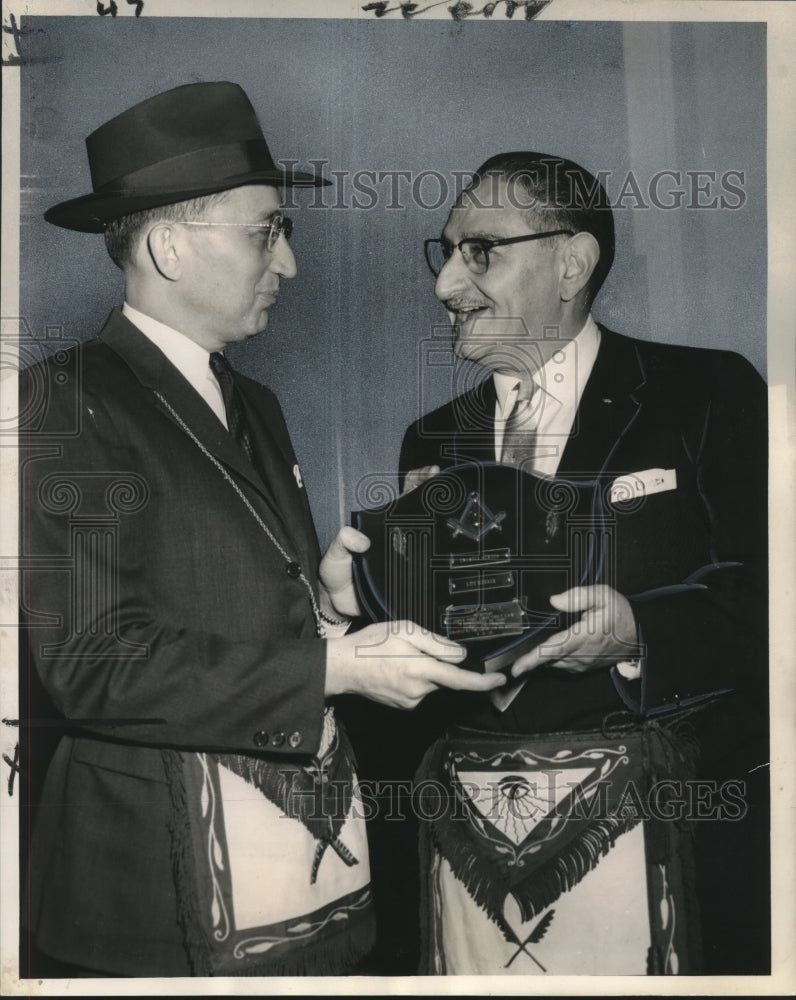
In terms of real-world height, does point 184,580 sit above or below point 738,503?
below

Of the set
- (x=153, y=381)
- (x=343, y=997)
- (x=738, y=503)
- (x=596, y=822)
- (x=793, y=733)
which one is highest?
(x=153, y=381)

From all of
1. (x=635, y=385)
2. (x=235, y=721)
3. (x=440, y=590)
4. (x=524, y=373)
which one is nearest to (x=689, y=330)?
(x=635, y=385)

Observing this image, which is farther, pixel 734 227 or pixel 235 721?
pixel 734 227

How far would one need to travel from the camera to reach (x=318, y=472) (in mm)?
3104

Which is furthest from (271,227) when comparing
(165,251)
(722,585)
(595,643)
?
(722,585)

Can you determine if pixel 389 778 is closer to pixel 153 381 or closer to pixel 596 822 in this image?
pixel 596 822

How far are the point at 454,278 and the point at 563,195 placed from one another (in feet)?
1.22

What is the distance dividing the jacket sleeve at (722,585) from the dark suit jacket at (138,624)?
2.94ft

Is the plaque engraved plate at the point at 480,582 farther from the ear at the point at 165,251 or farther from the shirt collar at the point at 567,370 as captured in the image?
the ear at the point at 165,251

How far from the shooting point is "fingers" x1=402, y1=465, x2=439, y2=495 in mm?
Result: 3094

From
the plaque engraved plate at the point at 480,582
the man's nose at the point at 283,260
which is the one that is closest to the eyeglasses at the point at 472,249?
the man's nose at the point at 283,260

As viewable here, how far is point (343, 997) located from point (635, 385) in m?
1.82

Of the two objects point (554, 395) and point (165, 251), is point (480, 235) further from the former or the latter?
point (165, 251)

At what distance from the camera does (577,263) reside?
3117 millimetres
